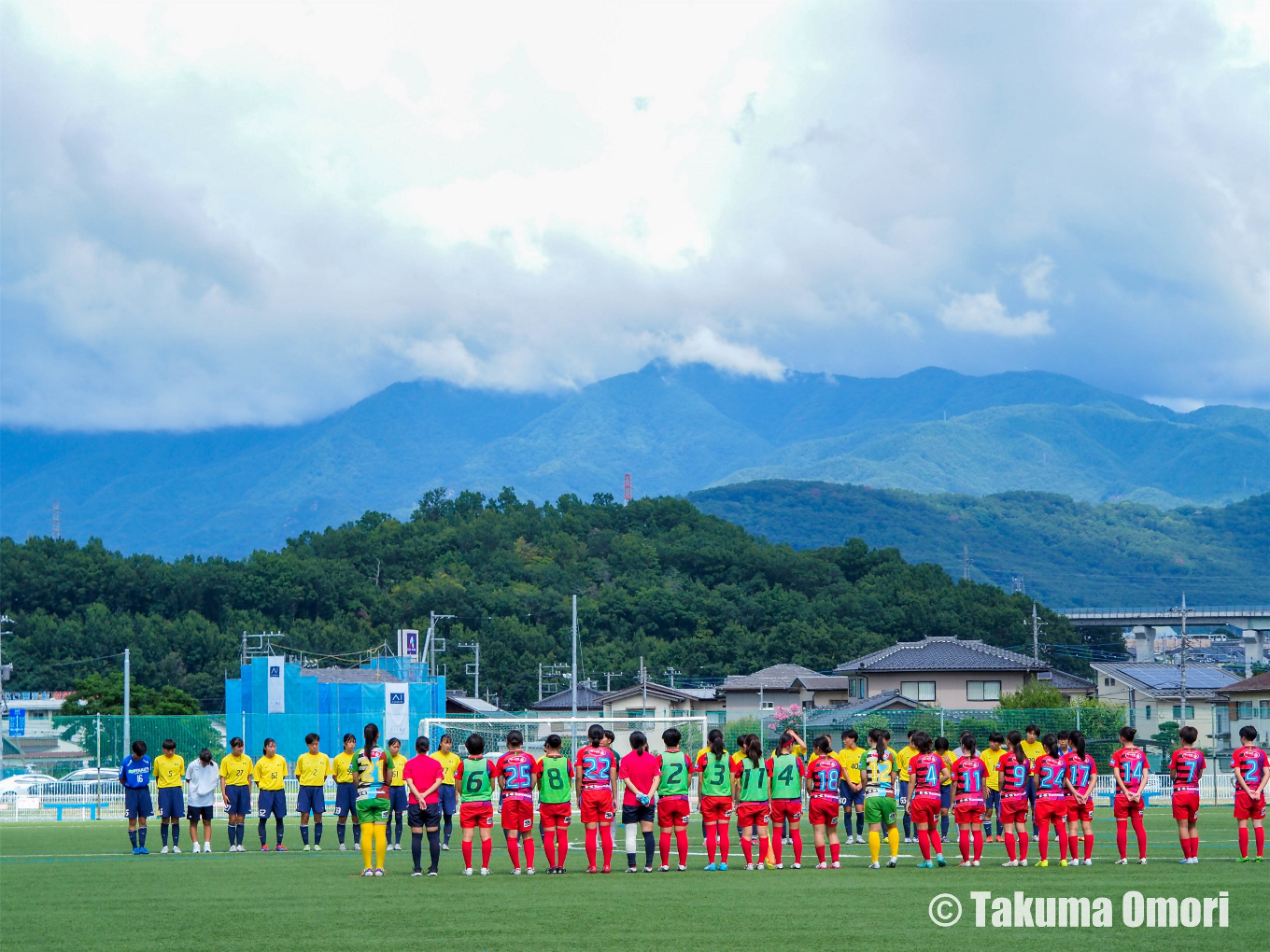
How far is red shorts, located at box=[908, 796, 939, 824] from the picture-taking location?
61.2 ft

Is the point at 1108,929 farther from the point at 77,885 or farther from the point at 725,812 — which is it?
the point at 77,885

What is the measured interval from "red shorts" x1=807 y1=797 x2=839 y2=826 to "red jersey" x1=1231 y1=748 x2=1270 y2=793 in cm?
469

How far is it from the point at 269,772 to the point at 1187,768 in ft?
43.4

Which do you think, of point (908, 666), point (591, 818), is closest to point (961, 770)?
point (591, 818)

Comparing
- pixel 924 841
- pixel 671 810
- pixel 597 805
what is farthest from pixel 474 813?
pixel 924 841

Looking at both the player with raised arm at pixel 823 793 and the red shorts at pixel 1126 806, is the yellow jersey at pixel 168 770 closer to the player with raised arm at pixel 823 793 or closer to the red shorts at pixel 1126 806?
the player with raised arm at pixel 823 793

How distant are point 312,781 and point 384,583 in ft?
342

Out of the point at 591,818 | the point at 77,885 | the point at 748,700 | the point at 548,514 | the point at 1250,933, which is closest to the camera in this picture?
the point at 1250,933

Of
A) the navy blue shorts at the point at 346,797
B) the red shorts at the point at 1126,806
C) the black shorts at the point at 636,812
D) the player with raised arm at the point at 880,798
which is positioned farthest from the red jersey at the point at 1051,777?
the navy blue shorts at the point at 346,797

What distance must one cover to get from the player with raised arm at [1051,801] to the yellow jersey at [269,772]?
11.4 meters

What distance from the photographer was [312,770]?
2369cm

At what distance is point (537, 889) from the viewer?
16.3 meters

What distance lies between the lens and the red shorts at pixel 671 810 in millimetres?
18609

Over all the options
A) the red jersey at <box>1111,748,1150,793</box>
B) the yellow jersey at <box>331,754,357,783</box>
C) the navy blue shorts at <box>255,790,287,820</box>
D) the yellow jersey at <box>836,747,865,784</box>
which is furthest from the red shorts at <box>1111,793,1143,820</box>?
the navy blue shorts at <box>255,790,287,820</box>
